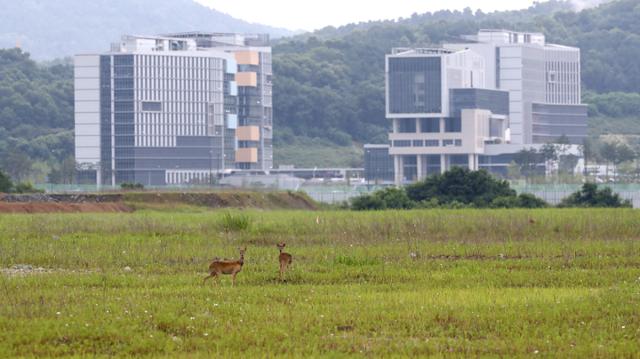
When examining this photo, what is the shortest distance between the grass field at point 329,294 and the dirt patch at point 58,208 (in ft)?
85.5

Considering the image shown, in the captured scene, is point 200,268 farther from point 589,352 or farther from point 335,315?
point 589,352

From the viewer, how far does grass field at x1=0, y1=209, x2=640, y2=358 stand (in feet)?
79.5

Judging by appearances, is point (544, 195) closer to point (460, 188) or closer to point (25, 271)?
point (460, 188)

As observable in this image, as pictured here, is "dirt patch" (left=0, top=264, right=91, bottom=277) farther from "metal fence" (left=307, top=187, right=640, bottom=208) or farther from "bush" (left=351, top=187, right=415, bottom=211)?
"metal fence" (left=307, top=187, right=640, bottom=208)

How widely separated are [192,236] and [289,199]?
2310 inches

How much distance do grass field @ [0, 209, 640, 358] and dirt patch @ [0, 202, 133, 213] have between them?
26057 mm

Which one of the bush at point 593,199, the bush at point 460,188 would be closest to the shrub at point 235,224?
the bush at point 593,199

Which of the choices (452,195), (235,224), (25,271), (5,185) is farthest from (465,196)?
(25,271)

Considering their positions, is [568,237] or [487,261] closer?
[487,261]

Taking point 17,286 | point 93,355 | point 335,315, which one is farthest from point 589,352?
point 17,286

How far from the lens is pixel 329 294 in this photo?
97.2 feet

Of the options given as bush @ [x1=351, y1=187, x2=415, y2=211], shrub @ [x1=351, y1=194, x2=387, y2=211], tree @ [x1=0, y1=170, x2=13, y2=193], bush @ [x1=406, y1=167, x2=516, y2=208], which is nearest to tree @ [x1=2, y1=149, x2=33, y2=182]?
tree @ [x1=0, y1=170, x2=13, y2=193]

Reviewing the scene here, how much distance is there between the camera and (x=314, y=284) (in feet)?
105

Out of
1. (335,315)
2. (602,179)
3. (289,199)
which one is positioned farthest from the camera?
(602,179)
